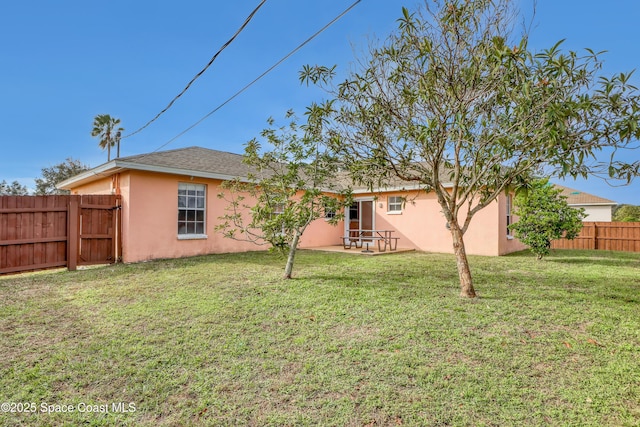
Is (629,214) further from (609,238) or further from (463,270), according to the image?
(463,270)

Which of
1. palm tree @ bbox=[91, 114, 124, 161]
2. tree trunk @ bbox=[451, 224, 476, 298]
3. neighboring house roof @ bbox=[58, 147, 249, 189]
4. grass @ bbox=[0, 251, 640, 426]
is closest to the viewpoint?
grass @ bbox=[0, 251, 640, 426]

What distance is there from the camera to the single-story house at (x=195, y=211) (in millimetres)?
8906

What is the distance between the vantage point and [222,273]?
721 centimetres

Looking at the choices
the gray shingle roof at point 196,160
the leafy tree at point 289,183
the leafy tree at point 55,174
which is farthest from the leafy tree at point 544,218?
the leafy tree at point 55,174

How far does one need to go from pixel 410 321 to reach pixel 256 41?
7553mm

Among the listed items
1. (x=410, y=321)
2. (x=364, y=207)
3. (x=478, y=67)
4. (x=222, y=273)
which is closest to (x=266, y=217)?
(x=222, y=273)

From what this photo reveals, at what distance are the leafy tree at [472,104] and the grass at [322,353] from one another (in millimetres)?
1667

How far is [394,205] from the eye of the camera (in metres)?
13.6

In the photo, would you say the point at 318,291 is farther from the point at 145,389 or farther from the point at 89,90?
the point at 89,90

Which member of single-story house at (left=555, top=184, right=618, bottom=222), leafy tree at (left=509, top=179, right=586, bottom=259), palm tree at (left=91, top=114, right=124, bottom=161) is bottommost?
leafy tree at (left=509, top=179, right=586, bottom=259)

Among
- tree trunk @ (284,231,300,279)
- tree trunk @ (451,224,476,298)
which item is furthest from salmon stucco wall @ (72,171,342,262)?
tree trunk @ (451,224,476,298)

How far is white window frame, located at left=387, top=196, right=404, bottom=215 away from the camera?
13398 millimetres

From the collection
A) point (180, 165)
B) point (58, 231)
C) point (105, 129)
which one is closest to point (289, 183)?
point (180, 165)

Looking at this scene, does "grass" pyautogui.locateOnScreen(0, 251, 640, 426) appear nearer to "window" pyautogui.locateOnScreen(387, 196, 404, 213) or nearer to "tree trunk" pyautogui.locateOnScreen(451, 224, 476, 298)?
"tree trunk" pyautogui.locateOnScreen(451, 224, 476, 298)
